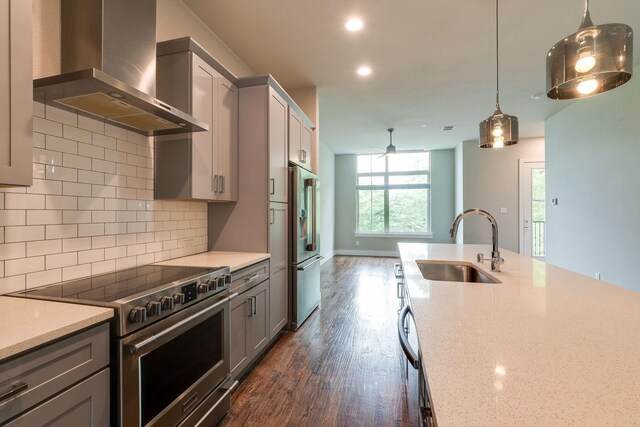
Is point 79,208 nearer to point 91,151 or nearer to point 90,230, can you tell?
point 90,230

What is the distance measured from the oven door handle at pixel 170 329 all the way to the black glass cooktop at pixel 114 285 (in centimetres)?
19

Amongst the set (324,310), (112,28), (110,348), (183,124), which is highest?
(112,28)

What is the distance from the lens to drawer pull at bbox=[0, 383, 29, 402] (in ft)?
2.74

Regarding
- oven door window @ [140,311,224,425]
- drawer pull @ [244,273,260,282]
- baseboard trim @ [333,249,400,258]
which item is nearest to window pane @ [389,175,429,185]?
baseboard trim @ [333,249,400,258]

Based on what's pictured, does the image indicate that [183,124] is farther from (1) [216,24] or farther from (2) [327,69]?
(2) [327,69]

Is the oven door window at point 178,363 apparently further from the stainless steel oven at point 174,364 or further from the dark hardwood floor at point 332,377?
the dark hardwood floor at point 332,377

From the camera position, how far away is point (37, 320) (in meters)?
1.02

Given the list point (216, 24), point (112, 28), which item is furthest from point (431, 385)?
point (216, 24)

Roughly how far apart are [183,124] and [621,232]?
14.8 ft

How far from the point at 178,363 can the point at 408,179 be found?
7278mm

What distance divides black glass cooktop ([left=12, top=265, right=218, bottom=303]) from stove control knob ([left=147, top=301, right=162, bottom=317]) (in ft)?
0.32

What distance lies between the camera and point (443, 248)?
278cm

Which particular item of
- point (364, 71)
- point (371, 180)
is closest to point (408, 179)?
point (371, 180)

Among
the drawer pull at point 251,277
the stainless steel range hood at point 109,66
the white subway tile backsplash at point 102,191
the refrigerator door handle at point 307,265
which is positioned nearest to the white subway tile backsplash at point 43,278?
the white subway tile backsplash at point 102,191
